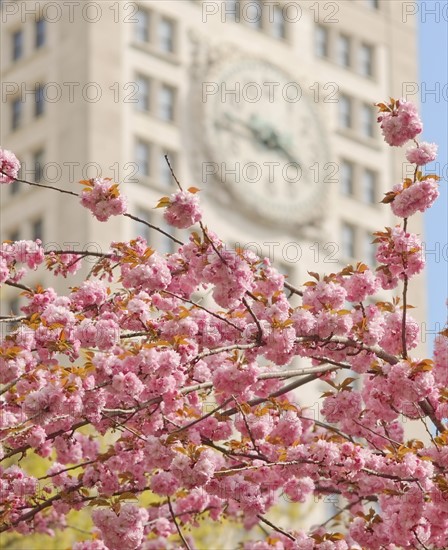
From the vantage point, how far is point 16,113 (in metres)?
62.0

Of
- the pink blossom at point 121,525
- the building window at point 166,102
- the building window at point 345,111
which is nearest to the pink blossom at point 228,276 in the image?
the pink blossom at point 121,525

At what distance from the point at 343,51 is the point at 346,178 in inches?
217

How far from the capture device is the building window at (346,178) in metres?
67.0

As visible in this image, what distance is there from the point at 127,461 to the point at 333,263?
49.5m

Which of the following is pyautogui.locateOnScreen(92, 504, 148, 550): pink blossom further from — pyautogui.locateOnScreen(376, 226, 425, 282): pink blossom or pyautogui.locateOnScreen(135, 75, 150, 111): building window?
pyautogui.locateOnScreen(135, 75, 150, 111): building window

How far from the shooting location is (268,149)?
210 ft

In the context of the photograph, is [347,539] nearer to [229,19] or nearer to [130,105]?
[130,105]

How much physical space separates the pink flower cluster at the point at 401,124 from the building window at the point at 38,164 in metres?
44.3

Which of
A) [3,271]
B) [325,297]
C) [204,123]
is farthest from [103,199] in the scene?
[204,123]

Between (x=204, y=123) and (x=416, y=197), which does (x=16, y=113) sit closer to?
(x=204, y=123)

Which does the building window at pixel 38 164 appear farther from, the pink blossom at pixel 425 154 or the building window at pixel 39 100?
the pink blossom at pixel 425 154

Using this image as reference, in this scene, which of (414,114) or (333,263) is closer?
(414,114)

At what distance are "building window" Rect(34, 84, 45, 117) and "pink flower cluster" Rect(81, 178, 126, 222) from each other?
151 feet

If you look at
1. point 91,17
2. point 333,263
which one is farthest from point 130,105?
point 333,263
